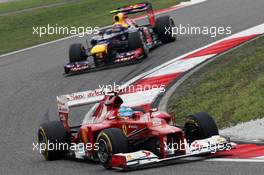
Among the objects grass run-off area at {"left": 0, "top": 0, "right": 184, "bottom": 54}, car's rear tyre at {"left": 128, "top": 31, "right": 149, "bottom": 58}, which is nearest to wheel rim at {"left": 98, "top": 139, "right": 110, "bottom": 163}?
car's rear tyre at {"left": 128, "top": 31, "right": 149, "bottom": 58}

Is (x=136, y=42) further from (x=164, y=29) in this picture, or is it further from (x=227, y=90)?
(x=227, y=90)

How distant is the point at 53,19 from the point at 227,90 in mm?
22170

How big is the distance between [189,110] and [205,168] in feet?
15.2

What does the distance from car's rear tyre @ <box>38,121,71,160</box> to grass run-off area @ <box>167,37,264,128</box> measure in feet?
8.21

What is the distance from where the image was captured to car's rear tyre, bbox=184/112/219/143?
37.6ft

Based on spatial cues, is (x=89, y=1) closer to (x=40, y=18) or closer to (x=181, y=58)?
(x=40, y=18)

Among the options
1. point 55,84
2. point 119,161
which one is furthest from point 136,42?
point 119,161

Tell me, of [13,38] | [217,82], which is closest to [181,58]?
[217,82]

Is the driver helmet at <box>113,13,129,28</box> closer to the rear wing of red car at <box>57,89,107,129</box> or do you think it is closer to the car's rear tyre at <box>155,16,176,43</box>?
the car's rear tyre at <box>155,16,176,43</box>

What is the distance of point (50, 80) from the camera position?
21.8 meters

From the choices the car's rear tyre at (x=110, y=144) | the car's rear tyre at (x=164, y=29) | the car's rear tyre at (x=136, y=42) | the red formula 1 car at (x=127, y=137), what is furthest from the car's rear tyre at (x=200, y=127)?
the car's rear tyre at (x=164, y=29)

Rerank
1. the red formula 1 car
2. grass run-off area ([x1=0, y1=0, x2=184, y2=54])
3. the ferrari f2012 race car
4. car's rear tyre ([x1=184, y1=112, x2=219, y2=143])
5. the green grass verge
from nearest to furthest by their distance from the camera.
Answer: the red formula 1 car
car's rear tyre ([x1=184, y1=112, x2=219, y2=143])
the ferrari f2012 race car
grass run-off area ([x1=0, y1=0, x2=184, y2=54])
the green grass verge

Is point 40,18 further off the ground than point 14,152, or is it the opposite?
point 40,18

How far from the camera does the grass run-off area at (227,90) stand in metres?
13.3
